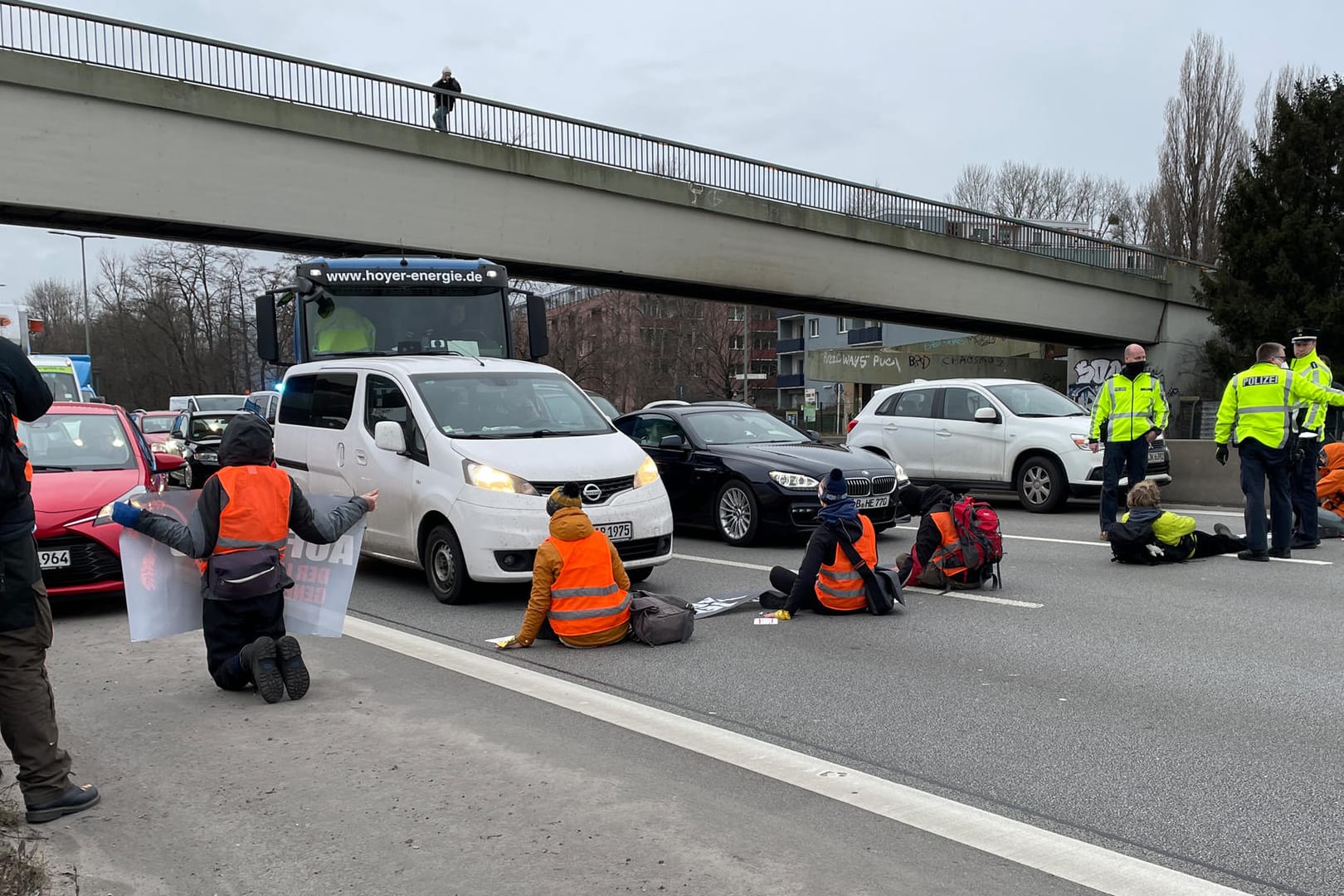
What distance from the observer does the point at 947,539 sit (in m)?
9.20

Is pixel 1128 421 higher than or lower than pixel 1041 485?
higher

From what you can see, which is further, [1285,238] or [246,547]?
[1285,238]

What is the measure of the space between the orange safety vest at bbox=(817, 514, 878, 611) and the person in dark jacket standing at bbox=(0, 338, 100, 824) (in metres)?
5.02

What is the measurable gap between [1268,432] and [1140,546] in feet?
4.99

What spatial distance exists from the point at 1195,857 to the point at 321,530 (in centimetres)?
438

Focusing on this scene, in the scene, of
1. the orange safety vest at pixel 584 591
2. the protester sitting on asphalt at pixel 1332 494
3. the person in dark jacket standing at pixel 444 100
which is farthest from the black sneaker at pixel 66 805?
the person in dark jacket standing at pixel 444 100

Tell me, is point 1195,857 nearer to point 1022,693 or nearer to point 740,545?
point 1022,693

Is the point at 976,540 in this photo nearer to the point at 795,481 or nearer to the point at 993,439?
the point at 795,481

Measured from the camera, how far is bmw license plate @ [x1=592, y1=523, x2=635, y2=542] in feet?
28.5

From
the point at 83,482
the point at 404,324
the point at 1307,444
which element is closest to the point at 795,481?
the point at 1307,444

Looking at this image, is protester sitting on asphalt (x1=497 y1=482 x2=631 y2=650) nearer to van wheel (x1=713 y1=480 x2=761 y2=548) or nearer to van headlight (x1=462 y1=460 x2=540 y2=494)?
van headlight (x1=462 y1=460 x2=540 y2=494)

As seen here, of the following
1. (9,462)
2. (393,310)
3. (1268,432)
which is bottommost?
(1268,432)

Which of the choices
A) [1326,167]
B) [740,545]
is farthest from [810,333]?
[740,545]

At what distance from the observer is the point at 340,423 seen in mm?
10188
